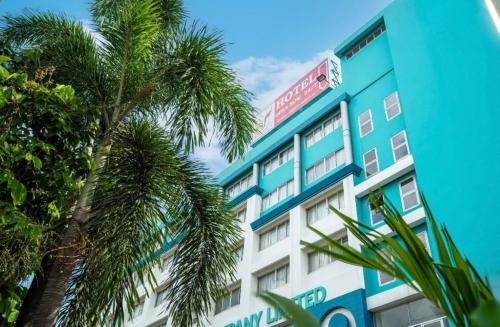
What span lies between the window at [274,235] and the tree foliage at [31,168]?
1433 centimetres

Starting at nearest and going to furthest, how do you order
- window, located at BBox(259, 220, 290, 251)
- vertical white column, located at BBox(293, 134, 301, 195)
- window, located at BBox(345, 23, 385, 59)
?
window, located at BBox(259, 220, 290, 251), vertical white column, located at BBox(293, 134, 301, 195), window, located at BBox(345, 23, 385, 59)

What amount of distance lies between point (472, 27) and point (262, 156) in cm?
1177

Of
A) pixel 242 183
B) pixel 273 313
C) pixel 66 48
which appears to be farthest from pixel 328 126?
pixel 66 48

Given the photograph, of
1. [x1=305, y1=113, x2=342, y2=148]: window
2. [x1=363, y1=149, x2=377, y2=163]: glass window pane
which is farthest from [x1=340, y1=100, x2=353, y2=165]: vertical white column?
[x1=305, y1=113, x2=342, y2=148]: window

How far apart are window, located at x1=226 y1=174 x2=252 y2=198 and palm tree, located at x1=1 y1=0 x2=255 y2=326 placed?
16203 millimetres

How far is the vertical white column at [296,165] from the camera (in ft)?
65.6

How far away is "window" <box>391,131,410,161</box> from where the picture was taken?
16.4 metres

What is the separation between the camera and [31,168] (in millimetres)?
5215

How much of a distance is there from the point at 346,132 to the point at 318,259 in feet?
18.5

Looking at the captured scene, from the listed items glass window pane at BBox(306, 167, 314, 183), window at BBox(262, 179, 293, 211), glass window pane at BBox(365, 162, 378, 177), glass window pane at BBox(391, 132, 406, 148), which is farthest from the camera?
window at BBox(262, 179, 293, 211)

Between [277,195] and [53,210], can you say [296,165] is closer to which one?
[277,195]

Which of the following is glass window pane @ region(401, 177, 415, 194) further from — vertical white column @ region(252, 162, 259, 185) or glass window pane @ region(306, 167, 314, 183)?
vertical white column @ region(252, 162, 259, 185)

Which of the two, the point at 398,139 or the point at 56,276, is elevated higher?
the point at 398,139

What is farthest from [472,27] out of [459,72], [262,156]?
[262,156]
